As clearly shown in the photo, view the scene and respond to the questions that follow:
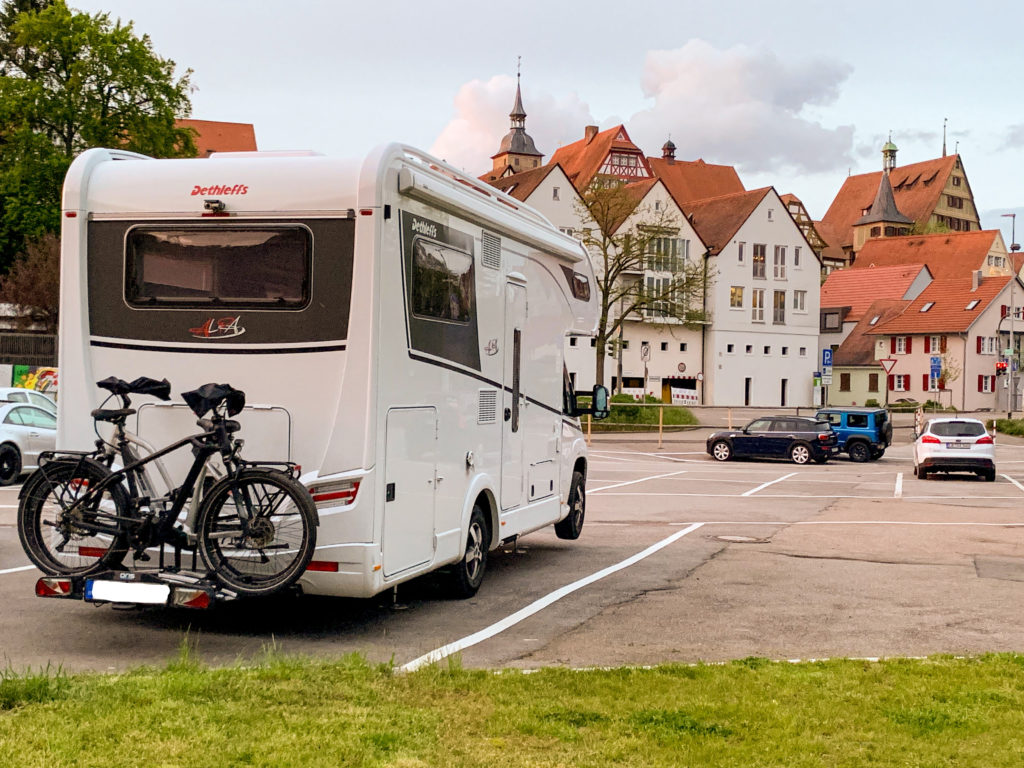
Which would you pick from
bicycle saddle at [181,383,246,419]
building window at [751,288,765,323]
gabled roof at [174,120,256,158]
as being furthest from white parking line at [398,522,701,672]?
gabled roof at [174,120,256,158]

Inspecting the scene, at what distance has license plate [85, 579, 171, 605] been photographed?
7.50 metres

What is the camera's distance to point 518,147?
12562 cm

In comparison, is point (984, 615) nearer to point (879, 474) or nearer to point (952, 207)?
point (879, 474)

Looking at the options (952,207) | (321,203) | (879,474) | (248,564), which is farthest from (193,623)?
(952,207)

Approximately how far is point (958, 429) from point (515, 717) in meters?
25.0

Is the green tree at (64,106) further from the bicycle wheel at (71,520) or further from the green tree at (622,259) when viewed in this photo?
the bicycle wheel at (71,520)

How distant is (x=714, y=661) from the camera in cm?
754

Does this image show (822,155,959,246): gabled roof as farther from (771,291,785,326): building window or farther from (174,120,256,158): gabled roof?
(174,120,256,158): gabled roof

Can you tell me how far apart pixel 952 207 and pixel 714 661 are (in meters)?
135

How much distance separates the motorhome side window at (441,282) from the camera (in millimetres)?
8648

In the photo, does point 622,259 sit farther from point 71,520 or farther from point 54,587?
point 54,587

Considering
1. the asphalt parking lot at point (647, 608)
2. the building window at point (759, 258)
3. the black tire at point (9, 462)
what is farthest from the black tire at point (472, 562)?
the building window at point (759, 258)

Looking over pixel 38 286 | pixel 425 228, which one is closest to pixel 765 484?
pixel 425 228

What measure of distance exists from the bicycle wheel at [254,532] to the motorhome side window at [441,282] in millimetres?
Answer: 1696
